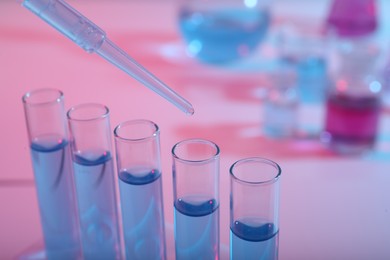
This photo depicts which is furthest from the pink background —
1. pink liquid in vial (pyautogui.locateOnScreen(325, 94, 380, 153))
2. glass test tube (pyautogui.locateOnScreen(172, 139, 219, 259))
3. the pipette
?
the pipette

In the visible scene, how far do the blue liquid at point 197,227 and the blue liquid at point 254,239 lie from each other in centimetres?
3

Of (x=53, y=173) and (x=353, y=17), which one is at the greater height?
(x=353, y=17)

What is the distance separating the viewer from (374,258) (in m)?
0.83

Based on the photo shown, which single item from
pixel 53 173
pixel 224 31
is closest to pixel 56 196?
pixel 53 173

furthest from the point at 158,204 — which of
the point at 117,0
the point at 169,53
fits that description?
the point at 117,0

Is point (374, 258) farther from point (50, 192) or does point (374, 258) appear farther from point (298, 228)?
point (50, 192)

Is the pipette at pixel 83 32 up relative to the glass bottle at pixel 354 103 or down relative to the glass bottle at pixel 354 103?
up

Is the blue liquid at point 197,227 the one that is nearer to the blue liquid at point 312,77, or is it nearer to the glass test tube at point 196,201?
the glass test tube at point 196,201

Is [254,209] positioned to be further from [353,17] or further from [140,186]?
[353,17]

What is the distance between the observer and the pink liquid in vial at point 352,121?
102cm

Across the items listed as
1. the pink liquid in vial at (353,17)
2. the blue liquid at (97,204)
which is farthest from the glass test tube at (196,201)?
the pink liquid in vial at (353,17)

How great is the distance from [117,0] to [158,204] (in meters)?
1.12

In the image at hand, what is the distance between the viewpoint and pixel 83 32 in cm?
68

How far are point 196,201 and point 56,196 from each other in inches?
8.1
